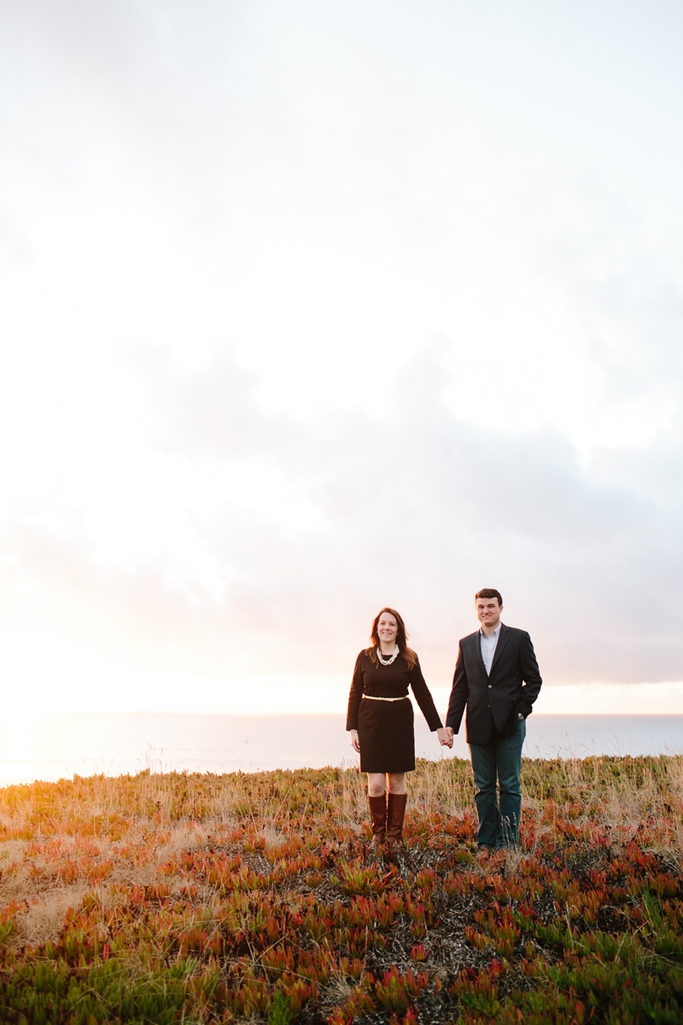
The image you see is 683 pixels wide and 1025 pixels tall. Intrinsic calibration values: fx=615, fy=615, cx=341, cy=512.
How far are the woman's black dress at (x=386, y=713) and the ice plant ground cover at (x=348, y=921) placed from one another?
1.03m

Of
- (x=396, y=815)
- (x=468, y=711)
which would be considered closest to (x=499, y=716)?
(x=468, y=711)

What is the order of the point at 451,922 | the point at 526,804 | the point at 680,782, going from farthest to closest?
the point at 680,782 < the point at 526,804 < the point at 451,922

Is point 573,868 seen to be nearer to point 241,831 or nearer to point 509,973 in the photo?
point 509,973

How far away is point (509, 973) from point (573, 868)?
2.23 m

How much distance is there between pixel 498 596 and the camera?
24.8ft

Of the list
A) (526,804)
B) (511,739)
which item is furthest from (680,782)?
(511,739)

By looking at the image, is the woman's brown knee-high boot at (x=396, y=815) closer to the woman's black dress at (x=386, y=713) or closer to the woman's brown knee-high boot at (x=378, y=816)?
the woman's brown knee-high boot at (x=378, y=816)

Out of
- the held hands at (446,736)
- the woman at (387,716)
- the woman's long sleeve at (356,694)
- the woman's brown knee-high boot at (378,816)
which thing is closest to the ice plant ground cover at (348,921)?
the woman's brown knee-high boot at (378,816)

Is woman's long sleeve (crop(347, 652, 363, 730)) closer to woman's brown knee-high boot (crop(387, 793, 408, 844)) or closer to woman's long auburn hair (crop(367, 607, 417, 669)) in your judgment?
woman's long auburn hair (crop(367, 607, 417, 669))

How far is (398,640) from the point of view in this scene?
8148mm

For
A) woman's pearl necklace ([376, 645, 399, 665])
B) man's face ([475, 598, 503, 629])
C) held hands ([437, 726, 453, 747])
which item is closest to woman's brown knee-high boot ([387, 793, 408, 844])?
held hands ([437, 726, 453, 747])

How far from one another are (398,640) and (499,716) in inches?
65.2

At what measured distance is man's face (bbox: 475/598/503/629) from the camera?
7445 mm

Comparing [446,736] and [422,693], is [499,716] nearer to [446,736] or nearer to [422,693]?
[446,736]
